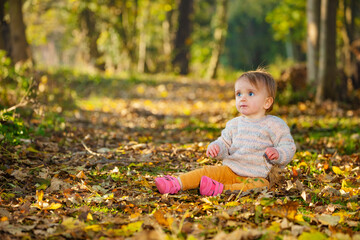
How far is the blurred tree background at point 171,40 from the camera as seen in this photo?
8953mm

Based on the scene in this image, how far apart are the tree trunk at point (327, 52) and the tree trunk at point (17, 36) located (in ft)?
25.6

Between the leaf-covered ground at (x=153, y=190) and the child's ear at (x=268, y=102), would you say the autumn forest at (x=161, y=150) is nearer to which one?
the leaf-covered ground at (x=153, y=190)

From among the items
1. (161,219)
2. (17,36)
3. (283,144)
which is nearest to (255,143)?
(283,144)

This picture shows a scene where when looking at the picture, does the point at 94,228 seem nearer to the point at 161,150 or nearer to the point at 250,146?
the point at 250,146

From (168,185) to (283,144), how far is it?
107cm

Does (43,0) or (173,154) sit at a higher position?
(43,0)

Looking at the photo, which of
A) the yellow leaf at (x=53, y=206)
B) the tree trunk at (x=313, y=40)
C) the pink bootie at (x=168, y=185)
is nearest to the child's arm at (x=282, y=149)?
the pink bootie at (x=168, y=185)

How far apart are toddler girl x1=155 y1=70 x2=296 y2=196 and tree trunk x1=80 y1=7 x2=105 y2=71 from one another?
14996mm

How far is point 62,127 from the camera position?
18.5 ft

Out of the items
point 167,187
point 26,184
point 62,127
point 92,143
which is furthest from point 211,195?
point 62,127

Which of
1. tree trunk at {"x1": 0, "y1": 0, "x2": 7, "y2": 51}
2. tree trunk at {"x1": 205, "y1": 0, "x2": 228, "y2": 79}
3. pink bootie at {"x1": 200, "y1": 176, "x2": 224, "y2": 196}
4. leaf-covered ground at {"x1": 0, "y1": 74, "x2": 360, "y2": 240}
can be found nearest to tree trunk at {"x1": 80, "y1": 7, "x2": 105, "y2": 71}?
tree trunk at {"x1": 205, "y1": 0, "x2": 228, "y2": 79}

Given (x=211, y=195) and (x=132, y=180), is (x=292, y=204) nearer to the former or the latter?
(x=211, y=195)

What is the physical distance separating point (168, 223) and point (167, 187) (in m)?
0.81

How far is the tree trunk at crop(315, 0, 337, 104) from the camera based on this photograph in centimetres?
876
